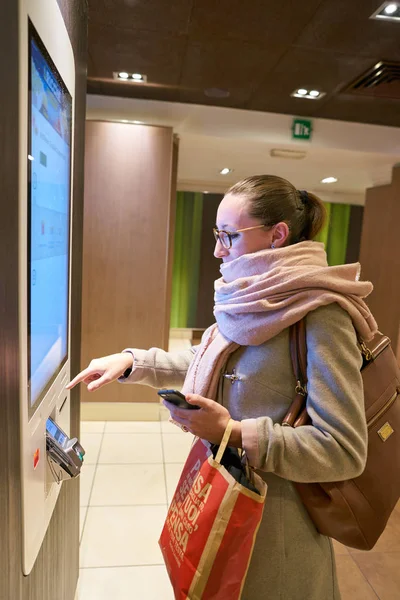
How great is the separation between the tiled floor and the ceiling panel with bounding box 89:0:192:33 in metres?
2.71

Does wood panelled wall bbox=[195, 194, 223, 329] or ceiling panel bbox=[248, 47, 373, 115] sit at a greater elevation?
ceiling panel bbox=[248, 47, 373, 115]

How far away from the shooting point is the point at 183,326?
6.62m

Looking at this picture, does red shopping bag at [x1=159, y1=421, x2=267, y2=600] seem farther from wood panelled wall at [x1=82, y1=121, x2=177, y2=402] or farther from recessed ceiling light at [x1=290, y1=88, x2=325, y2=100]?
recessed ceiling light at [x1=290, y1=88, x2=325, y2=100]

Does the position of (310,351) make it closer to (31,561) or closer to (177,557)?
(177,557)

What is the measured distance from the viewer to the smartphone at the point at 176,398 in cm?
84

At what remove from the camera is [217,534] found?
0.82 meters

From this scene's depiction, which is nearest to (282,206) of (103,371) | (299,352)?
(299,352)

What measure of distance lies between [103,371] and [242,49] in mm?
2172

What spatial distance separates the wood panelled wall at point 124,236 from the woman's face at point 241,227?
7.41 ft

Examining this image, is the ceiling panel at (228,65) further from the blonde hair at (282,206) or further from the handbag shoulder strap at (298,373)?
the handbag shoulder strap at (298,373)

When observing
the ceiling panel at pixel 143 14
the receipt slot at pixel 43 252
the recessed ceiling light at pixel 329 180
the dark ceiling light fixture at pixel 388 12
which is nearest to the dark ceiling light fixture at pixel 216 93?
the ceiling panel at pixel 143 14

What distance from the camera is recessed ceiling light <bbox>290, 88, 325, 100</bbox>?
3019 millimetres

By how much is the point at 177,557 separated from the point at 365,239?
4.57 meters

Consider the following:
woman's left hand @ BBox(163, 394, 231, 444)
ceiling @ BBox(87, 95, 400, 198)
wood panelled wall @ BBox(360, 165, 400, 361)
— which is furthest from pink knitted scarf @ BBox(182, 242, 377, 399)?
wood panelled wall @ BBox(360, 165, 400, 361)
